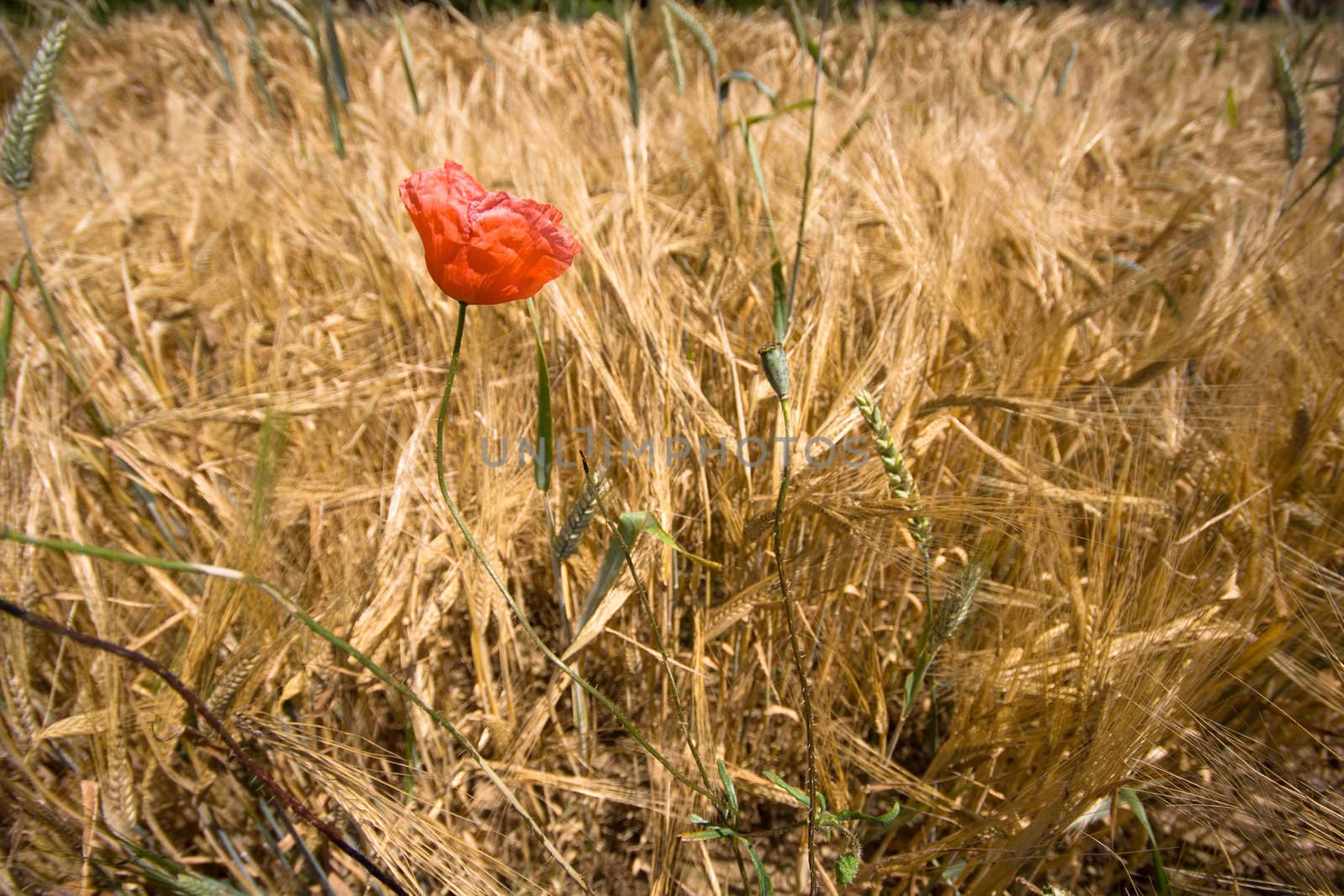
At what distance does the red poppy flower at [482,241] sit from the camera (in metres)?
0.52

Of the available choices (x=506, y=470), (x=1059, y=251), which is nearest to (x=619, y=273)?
(x=506, y=470)

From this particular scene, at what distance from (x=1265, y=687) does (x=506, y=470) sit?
2.90 feet

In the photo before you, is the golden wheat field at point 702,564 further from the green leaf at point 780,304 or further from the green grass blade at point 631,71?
the green grass blade at point 631,71

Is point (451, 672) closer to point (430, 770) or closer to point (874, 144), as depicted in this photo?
point (430, 770)

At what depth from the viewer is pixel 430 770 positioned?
844mm

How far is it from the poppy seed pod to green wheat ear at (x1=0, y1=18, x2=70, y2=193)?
1095mm

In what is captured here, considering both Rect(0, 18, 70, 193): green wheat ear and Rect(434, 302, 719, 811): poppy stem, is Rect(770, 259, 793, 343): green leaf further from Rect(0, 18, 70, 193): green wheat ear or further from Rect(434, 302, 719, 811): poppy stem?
Rect(0, 18, 70, 193): green wheat ear

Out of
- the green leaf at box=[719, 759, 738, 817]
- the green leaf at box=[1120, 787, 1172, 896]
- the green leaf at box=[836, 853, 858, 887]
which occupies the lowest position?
the green leaf at box=[1120, 787, 1172, 896]

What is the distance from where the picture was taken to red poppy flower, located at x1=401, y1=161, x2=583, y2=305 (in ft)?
1.72

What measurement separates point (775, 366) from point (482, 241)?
22 centimetres

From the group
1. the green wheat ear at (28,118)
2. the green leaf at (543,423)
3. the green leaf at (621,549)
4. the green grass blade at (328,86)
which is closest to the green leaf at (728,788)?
the green leaf at (621,549)

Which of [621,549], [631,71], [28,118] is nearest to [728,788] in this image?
[621,549]

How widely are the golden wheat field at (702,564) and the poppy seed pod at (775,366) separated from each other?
0.16 metres

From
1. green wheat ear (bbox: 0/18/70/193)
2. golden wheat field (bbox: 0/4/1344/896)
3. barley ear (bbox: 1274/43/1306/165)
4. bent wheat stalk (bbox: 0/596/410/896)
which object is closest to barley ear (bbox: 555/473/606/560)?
golden wheat field (bbox: 0/4/1344/896)
